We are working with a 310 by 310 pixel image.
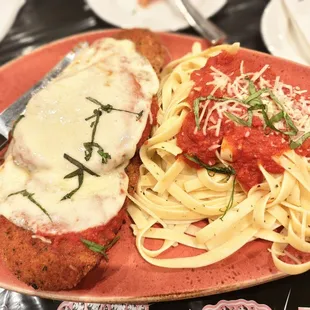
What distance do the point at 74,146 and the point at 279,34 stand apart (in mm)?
2705

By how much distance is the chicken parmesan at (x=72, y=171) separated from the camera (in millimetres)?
2562

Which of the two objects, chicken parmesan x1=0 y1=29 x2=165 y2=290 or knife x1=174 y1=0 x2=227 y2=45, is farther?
knife x1=174 y1=0 x2=227 y2=45

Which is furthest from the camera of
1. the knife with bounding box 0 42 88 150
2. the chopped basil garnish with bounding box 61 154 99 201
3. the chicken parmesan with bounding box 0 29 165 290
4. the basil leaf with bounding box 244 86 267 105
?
the knife with bounding box 0 42 88 150

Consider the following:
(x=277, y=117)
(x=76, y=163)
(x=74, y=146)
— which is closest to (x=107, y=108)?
(x=74, y=146)

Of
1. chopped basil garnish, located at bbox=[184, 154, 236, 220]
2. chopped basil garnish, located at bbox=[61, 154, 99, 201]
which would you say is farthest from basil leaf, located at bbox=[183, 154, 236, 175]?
chopped basil garnish, located at bbox=[61, 154, 99, 201]

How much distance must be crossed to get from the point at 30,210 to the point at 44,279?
440mm

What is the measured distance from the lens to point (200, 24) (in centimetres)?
436

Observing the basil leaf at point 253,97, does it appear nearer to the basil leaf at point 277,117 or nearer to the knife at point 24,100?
the basil leaf at point 277,117

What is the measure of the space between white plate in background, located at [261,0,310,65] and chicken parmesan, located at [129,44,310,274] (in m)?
1.18

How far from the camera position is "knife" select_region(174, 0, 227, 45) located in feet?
13.5

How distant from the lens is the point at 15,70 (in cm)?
388

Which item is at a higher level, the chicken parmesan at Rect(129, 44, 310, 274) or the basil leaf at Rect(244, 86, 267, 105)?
the basil leaf at Rect(244, 86, 267, 105)

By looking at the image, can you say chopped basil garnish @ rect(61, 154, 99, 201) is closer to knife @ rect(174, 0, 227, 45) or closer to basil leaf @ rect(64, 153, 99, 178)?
basil leaf @ rect(64, 153, 99, 178)

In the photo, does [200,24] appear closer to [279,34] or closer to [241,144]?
[279,34]
